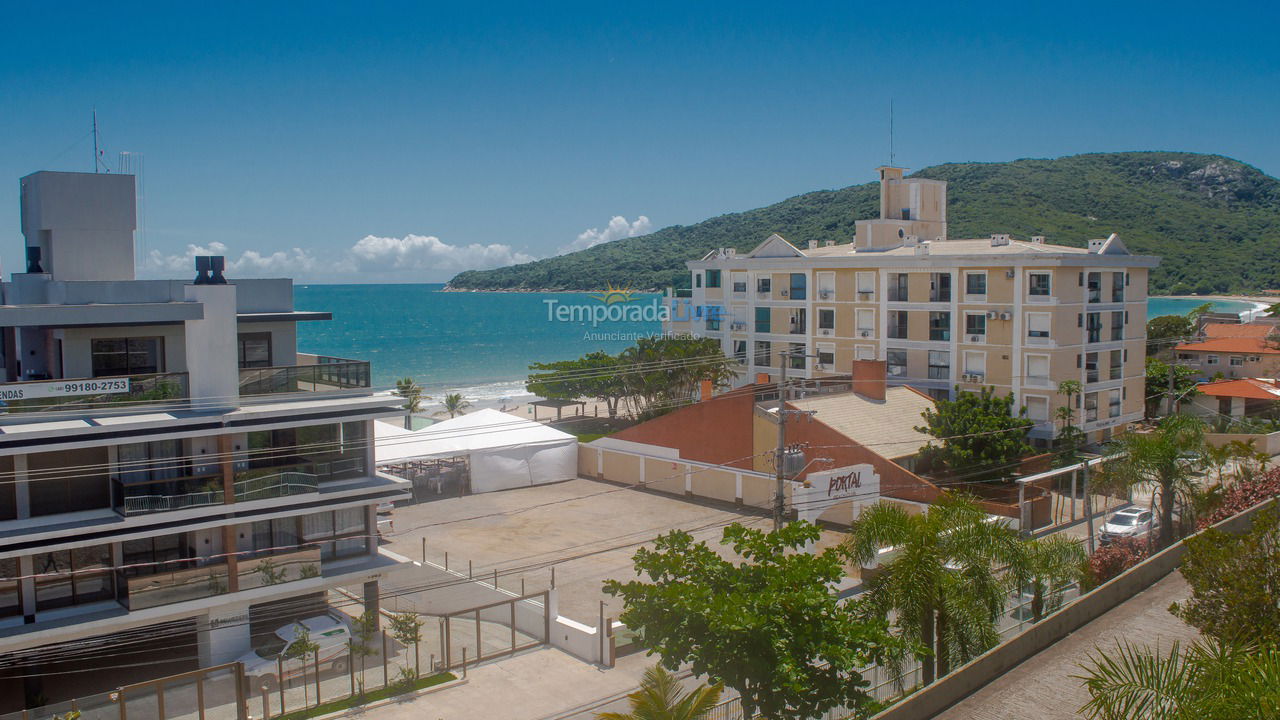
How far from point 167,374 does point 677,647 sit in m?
13.5

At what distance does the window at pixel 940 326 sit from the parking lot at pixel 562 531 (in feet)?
52.9

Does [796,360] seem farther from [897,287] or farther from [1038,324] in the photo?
[1038,324]

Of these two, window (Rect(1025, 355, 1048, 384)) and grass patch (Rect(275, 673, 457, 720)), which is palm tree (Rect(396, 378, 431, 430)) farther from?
window (Rect(1025, 355, 1048, 384))

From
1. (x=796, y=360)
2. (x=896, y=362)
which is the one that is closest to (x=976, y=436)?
(x=896, y=362)

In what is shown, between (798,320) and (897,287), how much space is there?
6.39 m

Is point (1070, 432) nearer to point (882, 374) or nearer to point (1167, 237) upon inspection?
point (882, 374)

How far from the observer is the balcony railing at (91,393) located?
19.3m

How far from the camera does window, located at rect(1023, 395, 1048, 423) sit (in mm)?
41000

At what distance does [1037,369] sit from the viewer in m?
41.4

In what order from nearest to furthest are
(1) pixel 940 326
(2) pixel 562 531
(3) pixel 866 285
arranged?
(2) pixel 562 531
(1) pixel 940 326
(3) pixel 866 285

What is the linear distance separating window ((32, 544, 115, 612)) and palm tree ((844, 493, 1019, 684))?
1543cm

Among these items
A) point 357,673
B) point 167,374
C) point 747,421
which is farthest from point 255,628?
point 747,421

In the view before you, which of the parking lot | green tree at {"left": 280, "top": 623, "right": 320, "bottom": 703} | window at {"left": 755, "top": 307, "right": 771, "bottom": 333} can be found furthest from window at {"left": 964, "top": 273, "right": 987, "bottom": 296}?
green tree at {"left": 280, "top": 623, "right": 320, "bottom": 703}

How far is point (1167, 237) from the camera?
136m
